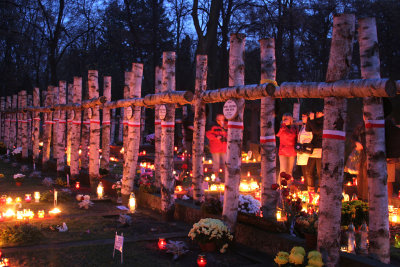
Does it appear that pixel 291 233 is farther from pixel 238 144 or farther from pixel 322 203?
pixel 238 144

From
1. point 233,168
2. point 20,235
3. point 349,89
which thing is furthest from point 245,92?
point 20,235

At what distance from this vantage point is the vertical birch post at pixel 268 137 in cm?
714

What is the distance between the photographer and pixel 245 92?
6906mm

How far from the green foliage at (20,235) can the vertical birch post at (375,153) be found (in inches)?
217

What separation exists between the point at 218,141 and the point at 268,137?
6398mm

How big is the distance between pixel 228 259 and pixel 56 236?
339cm

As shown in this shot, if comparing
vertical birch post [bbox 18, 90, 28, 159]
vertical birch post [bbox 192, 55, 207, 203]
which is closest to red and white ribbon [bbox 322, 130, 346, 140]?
vertical birch post [bbox 192, 55, 207, 203]

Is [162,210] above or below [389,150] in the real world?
below

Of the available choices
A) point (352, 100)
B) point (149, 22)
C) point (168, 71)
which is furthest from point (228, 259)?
point (149, 22)

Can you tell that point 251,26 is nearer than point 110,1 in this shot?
Yes

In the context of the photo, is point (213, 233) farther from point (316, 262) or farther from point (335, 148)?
point (335, 148)

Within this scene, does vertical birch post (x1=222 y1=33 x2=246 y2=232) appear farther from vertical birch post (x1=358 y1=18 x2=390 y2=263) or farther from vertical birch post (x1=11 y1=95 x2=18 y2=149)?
vertical birch post (x1=11 y1=95 x2=18 y2=149)

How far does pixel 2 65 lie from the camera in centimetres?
3434

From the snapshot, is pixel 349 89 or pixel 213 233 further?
pixel 213 233
